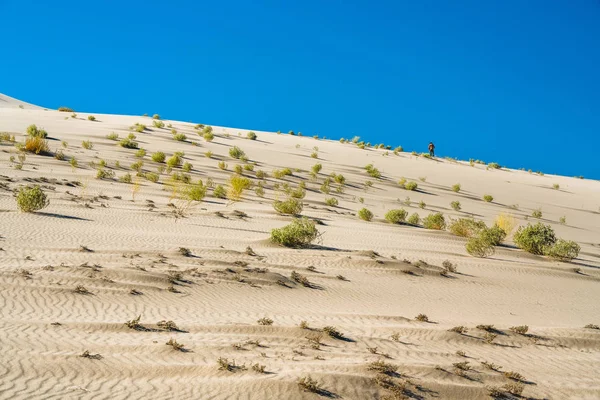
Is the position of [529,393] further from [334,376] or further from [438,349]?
[334,376]

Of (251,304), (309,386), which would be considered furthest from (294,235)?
(309,386)

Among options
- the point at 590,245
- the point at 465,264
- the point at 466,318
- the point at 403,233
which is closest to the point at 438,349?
the point at 466,318

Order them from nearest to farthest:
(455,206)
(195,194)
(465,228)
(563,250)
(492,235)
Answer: (563,250), (492,235), (465,228), (195,194), (455,206)

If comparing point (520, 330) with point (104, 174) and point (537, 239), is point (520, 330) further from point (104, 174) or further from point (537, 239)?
point (104, 174)

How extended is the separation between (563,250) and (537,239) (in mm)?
633

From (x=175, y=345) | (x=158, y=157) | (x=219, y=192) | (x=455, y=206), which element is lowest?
(x=175, y=345)

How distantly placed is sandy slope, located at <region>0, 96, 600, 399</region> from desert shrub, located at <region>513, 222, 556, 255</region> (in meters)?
0.29

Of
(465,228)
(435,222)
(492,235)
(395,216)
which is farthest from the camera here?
(395,216)

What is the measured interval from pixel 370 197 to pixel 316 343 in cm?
1785

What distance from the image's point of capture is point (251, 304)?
7.91m

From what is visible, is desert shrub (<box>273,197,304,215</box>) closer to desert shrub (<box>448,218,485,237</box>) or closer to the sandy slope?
the sandy slope

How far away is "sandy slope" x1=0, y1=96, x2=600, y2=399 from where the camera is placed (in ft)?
17.2

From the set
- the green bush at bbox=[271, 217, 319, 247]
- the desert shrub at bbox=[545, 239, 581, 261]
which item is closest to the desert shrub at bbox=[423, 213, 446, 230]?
the desert shrub at bbox=[545, 239, 581, 261]

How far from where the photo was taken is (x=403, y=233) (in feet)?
51.8
